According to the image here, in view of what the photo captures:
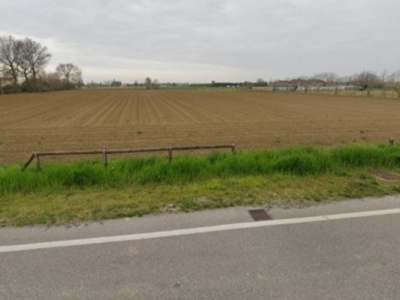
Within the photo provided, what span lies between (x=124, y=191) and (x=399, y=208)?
13.9ft

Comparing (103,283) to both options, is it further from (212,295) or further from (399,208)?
(399,208)

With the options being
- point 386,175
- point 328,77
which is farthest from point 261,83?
point 386,175

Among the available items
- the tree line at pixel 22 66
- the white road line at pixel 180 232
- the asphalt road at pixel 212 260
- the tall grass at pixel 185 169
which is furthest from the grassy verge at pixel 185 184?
the tree line at pixel 22 66

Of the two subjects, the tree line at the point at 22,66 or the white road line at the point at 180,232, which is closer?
the white road line at the point at 180,232

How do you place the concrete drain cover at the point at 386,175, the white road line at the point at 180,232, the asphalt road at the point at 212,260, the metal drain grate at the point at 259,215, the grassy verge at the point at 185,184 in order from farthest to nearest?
the concrete drain cover at the point at 386,175 < the grassy verge at the point at 185,184 < the metal drain grate at the point at 259,215 < the white road line at the point at 180,232 < the asphalt road at the point at 212,260

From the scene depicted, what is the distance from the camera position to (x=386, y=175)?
6219 millimetres

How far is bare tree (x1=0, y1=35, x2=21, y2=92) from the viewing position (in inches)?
3721

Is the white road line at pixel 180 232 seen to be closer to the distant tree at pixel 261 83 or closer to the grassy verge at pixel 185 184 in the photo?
the grassy verge at pixel 185 184

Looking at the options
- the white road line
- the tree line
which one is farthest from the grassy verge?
the tree line

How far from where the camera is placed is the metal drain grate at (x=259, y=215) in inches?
166

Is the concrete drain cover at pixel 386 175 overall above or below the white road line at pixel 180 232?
below

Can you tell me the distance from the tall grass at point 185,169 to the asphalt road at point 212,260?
1.77m

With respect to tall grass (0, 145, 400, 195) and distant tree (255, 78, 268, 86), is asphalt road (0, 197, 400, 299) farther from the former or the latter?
distant tree (255, 78, 268, 86)

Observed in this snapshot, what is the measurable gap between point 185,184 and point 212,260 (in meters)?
2.59
